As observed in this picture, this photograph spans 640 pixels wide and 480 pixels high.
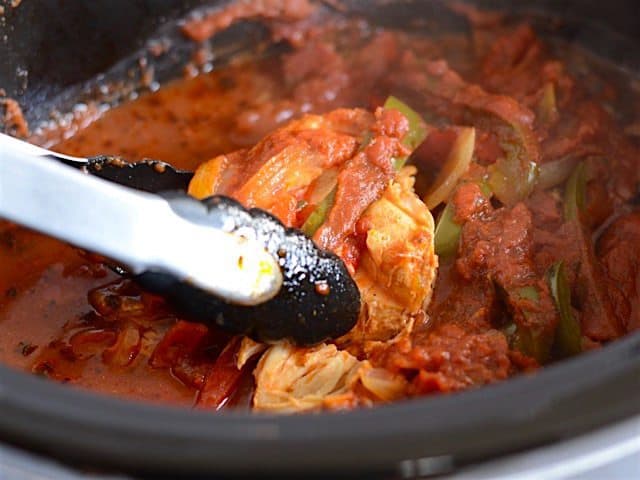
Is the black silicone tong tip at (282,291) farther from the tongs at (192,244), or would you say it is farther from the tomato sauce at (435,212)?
the tomato sauce at (435,212)

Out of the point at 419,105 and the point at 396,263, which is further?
the point at 419,105

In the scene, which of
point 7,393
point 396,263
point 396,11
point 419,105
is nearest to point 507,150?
point 419,105

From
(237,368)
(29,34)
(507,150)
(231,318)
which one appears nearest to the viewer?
(231,318)

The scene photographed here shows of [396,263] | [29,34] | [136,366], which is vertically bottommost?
[136,366]

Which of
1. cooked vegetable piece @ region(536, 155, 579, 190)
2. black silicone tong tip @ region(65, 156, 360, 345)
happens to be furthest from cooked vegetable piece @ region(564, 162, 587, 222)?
black silicone tong tip @ region(65, 156, 360, 345)

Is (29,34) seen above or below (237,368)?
above

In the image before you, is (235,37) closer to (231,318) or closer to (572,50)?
(572,50)

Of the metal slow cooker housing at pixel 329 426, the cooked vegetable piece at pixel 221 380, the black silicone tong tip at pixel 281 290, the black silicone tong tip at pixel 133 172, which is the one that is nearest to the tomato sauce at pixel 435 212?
the cooked vegetable piece at pixel 221 380

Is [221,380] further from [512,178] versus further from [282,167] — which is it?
[512,178]

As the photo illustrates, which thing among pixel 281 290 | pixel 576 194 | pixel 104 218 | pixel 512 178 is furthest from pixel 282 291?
pixel 576 194
